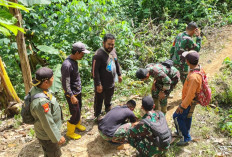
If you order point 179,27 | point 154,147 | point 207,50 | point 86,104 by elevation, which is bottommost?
point 86,104

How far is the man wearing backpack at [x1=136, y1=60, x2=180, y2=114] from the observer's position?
3.94 meters

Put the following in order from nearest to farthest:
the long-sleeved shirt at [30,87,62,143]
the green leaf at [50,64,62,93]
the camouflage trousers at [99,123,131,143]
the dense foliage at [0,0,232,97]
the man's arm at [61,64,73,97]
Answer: the long-sleeved shirt at [30,87,62,143]
the camouflage trousers at [99,123,131,143]
the man's arm at [61,64,73,97]
the green leaf at [50,64,62,93]
the dense foliage at [0,0,232,97]

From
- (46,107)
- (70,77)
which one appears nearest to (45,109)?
(46,107)

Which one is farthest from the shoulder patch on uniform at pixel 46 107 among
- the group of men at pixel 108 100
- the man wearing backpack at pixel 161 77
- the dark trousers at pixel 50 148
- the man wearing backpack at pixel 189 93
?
the man wearing backpack at pixel 189 93

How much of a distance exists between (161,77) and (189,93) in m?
0.77

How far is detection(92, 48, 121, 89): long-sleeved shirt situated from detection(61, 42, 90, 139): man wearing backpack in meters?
0.35

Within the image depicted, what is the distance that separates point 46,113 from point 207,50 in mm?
7589

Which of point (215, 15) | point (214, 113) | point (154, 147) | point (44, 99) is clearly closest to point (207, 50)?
point (215, 15)

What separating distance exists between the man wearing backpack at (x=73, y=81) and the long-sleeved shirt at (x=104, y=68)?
349 mm

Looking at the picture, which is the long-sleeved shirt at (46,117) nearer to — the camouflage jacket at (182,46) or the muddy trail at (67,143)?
the muddy trail at (67,143)

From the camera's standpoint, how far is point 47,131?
2854 millimetres

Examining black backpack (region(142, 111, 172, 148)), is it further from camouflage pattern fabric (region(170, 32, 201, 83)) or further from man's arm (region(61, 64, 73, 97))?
camouflage pattern fabric (region(170, 32, 201, 83))

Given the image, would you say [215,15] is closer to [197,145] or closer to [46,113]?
[197,145]

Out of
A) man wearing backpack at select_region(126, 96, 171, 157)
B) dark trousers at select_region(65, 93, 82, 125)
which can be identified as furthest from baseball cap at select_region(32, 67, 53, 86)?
man wearing backpack at select_region(126, 96, 171, 157)
